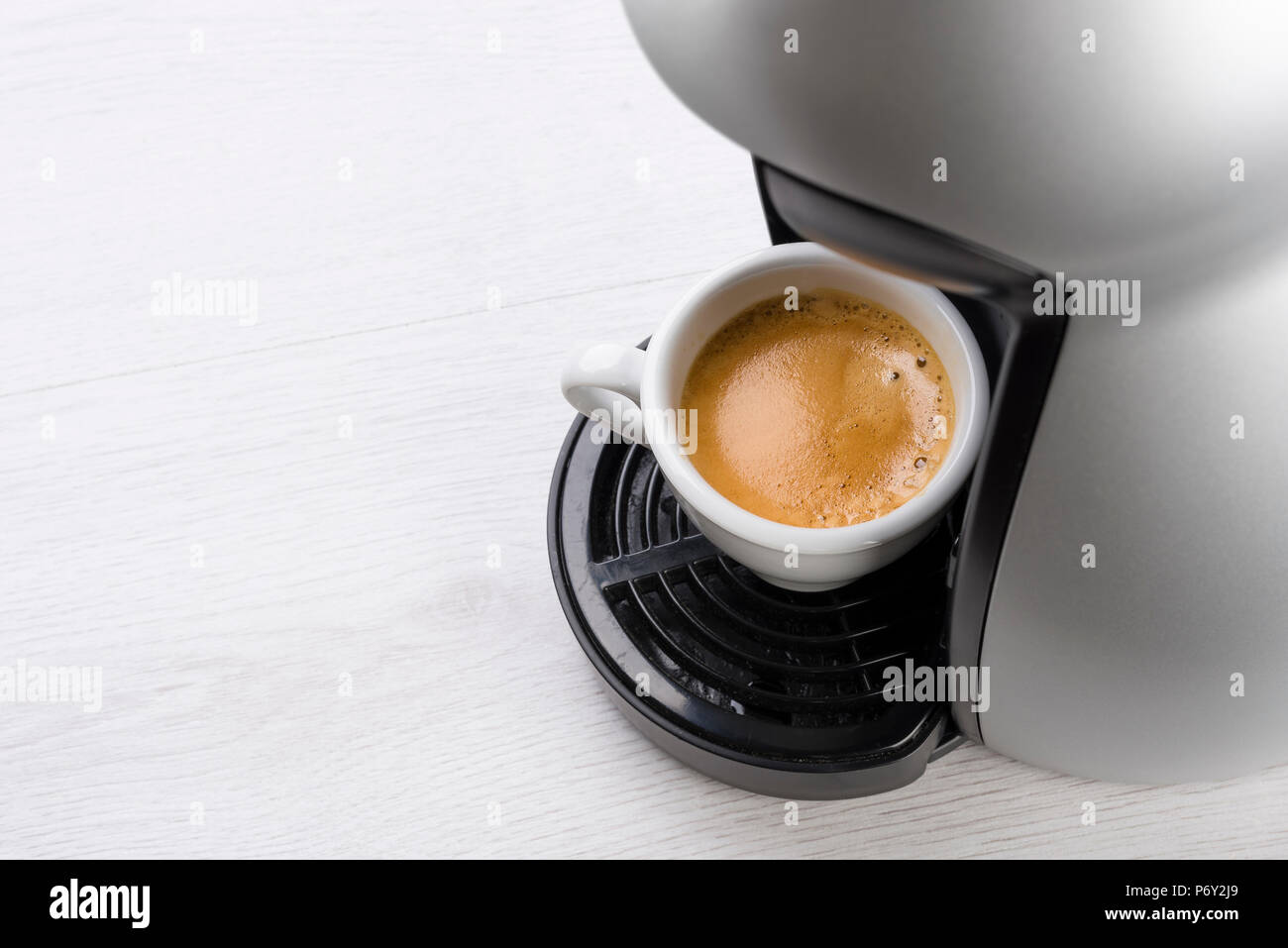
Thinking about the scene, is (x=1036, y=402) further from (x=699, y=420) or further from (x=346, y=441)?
(x=346, y=441)

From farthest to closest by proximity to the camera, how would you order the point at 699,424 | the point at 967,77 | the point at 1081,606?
the point at 699,424 → the point at 1081,606 → the point at 967,77

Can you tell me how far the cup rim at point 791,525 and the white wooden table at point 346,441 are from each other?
0.44ft

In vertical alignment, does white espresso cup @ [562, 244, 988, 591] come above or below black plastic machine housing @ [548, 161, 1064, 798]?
above

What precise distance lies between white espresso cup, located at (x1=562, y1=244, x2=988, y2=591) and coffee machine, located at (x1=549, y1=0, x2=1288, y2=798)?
0.02 metres

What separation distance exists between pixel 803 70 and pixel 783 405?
0.23m

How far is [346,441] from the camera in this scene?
0.63 meters

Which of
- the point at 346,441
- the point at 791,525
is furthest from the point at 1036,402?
the point at 346,441

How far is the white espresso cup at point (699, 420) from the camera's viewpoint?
0.46 metres

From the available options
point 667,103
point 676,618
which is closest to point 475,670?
point 676,618

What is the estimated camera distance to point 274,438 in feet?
2.08

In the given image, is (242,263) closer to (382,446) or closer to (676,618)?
(382,446)

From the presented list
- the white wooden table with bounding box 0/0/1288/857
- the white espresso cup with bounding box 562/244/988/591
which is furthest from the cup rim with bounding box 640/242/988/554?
the white wooden table with bounding box 0/0/1288/857

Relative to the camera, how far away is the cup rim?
1.50 ft

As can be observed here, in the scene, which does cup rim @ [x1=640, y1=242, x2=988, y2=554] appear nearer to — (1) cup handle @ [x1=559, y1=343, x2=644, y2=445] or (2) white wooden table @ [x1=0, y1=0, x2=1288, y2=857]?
(1) cup handle @ [x1=559, y1=343, x2=644, y2=445]
